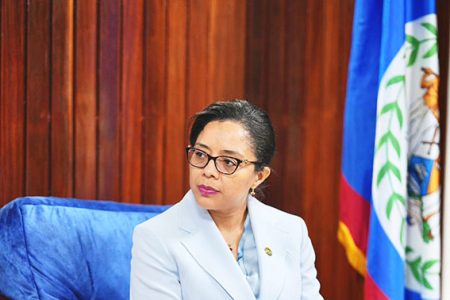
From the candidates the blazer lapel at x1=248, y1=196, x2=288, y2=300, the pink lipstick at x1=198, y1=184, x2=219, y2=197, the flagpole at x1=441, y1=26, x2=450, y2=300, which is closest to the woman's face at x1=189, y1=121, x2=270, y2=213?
the pink lipstick at x1=198, y1=184, x2=219, y2=197

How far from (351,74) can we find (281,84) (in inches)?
14.8

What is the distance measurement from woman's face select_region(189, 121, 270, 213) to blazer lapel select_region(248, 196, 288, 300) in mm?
160

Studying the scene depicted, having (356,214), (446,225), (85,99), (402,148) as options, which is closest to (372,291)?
(356,214)

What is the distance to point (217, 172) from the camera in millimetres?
2057

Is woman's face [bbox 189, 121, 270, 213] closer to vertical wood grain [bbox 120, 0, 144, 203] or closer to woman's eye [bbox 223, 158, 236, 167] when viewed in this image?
woman's eye [bbox 223, 158, 236, 167]

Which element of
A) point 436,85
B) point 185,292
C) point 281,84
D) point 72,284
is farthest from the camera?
point 281,84

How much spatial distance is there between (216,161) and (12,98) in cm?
118

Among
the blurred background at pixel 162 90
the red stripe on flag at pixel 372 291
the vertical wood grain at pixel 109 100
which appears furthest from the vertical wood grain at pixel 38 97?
the red stripe on flag at pixel 372 291

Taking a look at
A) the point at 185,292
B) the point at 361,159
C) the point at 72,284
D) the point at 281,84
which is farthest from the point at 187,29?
the point at 185,292

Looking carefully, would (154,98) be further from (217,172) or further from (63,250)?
(217,172)

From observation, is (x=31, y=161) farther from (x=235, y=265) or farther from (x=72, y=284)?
(x=235, y=265)

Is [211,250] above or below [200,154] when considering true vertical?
below

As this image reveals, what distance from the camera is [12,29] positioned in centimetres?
285

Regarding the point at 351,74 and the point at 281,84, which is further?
the point at 281,84
